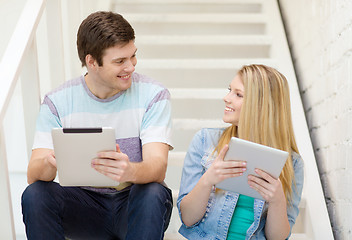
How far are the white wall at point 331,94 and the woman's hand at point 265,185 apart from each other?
1.48 feet

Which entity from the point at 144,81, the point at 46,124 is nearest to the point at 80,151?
the point at 46,124

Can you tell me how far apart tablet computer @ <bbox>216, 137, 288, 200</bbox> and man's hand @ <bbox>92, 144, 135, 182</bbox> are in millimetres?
272

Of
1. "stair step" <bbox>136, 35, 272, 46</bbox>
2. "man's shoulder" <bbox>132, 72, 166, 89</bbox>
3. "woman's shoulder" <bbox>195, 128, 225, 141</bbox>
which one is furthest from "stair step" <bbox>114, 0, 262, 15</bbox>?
"woman's shoulder" <bbox>195, 128, 225, 141</bbox>

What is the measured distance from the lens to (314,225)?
70.8 inches

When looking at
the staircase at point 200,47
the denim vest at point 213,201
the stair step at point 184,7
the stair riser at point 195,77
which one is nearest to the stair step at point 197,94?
the staircase at point 200,47

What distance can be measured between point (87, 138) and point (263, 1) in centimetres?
211

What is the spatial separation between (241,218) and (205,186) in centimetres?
19

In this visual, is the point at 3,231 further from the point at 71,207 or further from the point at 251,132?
the point at 251,132

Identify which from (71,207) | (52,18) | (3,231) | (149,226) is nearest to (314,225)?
(149,226)

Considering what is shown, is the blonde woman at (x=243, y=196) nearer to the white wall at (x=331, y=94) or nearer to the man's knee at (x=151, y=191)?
the man's knee at (x=151, y=191)

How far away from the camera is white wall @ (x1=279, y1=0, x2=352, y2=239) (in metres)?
1.70

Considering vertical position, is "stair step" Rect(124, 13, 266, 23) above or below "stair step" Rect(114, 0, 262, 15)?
below

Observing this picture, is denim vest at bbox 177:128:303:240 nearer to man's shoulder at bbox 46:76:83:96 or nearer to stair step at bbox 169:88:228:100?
man's shoulder at bbox 46:76:83:96

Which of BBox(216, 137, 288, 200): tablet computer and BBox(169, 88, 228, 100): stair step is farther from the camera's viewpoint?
BBox(169, 88, 228, 100): stair step
